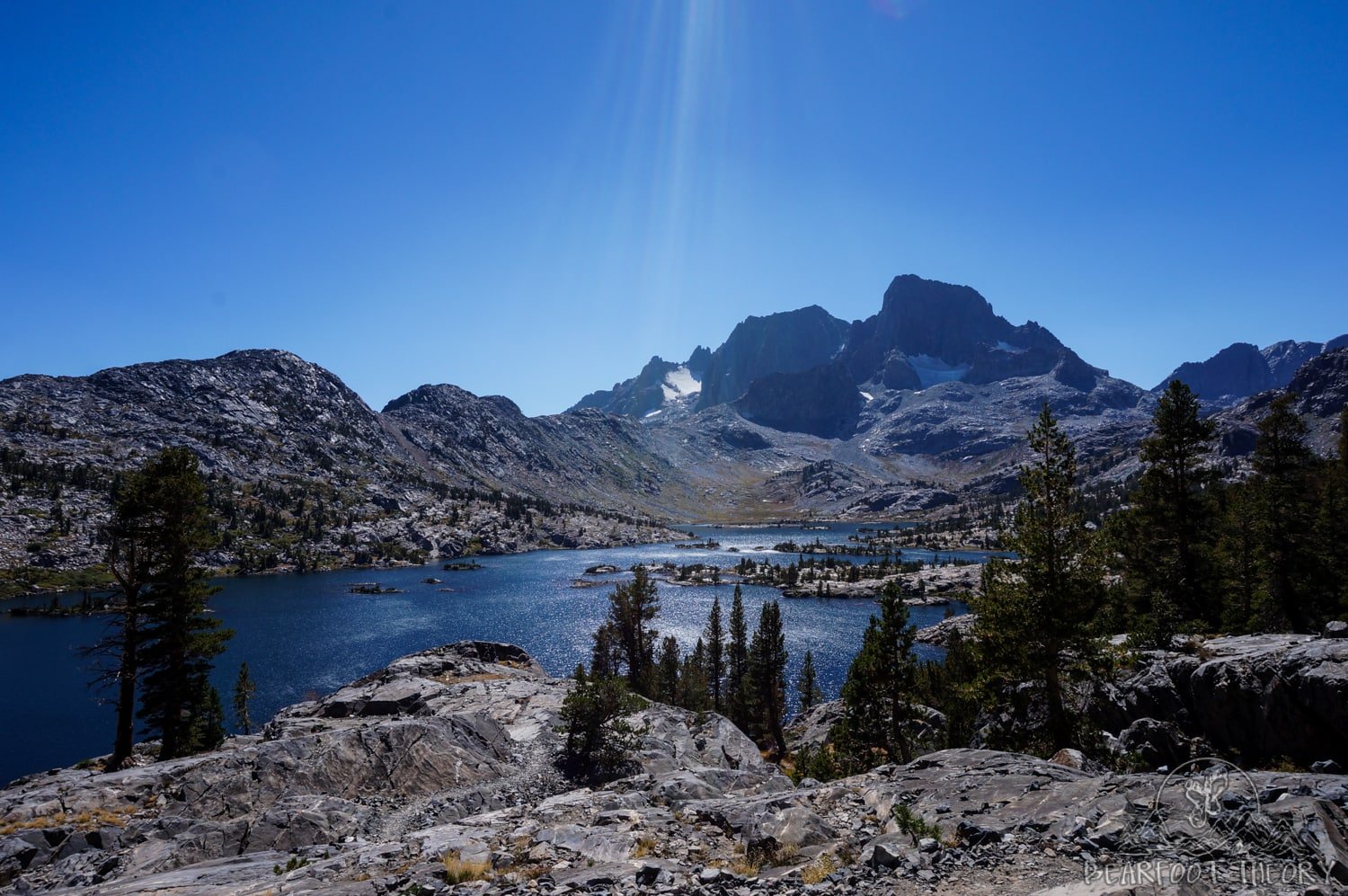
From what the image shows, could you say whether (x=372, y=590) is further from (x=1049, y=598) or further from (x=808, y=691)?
(x=1049, y=598)

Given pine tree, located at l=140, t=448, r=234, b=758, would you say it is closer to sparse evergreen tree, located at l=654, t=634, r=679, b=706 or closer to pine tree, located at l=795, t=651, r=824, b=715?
sparse evergreen tree, located at l=654, t=634, r=679, b=706

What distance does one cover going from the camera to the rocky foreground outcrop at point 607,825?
10250 millimetres

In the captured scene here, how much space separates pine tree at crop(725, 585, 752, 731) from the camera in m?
72.0

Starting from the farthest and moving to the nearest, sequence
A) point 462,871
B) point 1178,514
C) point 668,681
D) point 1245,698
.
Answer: point 668,681 < point 1178,514 < point 1245,698 < point 462,871

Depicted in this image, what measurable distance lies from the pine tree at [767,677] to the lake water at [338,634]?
25474mm

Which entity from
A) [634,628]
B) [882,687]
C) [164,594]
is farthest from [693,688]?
[164,594]

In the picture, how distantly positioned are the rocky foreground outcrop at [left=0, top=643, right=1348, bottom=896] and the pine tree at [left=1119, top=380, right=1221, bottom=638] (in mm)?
28249

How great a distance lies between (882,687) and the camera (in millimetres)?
46438

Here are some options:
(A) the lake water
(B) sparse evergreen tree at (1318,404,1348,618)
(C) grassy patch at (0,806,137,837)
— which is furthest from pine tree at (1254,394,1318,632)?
(C) grassy patch at (0,806,137,837)

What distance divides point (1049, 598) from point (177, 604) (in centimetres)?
4711

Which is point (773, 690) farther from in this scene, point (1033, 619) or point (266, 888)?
point (266, 888)

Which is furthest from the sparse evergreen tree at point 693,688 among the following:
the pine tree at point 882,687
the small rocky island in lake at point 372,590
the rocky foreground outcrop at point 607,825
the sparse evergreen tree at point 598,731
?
the small rocky island in lake at point 372,590

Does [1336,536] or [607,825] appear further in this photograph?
[1336,536]

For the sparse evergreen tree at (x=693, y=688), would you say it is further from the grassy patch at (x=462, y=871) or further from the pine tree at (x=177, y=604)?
the grassy patch at (x=462, y=871)
